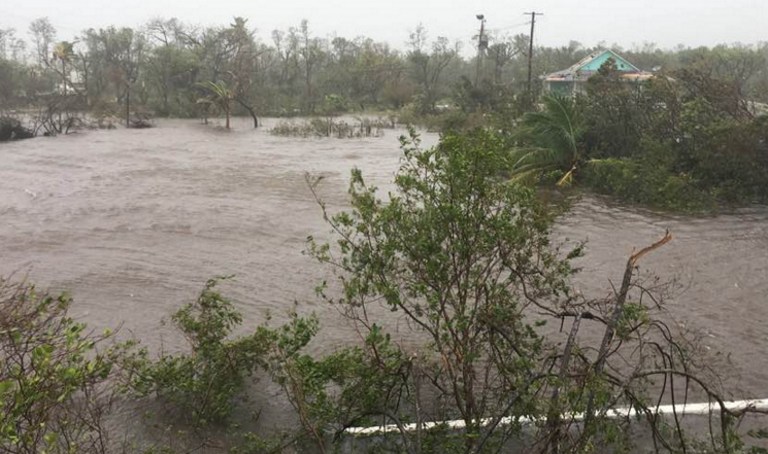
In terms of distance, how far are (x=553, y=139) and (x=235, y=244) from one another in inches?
322

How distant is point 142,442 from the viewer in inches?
194

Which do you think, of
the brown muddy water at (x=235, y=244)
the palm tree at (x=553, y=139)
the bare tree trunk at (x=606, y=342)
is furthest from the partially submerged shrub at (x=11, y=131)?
the bare tree trunk at (x=606, y=342)

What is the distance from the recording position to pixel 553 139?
14477 millimetres

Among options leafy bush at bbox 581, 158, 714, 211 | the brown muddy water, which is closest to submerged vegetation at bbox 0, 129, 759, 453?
the brown muddy water

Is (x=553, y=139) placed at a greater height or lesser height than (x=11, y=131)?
greater

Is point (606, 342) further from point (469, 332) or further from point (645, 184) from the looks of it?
point (645, 184)

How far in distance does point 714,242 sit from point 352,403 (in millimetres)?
8544

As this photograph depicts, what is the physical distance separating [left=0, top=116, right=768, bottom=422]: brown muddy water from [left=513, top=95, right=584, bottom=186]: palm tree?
169 centimetres

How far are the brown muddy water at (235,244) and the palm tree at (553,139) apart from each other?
169cm

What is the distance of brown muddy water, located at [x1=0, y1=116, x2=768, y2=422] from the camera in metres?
7.56

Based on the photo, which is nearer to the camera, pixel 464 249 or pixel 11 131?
pixel 464 249

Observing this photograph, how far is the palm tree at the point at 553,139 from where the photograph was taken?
46.3ft

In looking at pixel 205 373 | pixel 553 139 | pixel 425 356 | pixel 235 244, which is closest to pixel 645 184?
pixel 553 139

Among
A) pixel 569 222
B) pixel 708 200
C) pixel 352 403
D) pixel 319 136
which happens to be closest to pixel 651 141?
pixel 708 200
